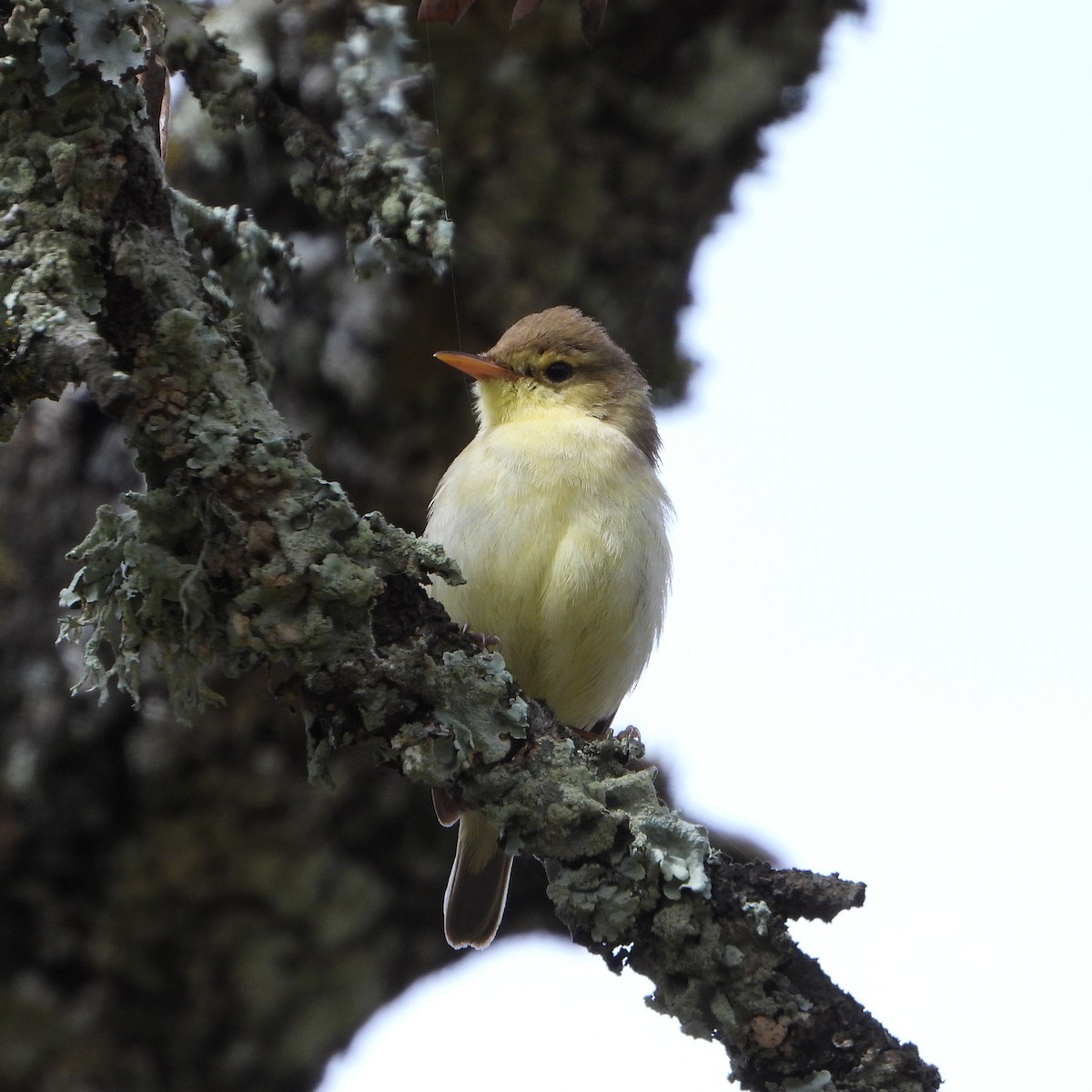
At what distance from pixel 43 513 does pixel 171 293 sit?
1605 mm

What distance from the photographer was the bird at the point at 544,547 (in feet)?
12.0

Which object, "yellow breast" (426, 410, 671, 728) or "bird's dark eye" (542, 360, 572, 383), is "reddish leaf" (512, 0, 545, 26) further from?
"bird's dark eye" (542, 360, 572, 383)

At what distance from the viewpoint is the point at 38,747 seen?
3.49 m

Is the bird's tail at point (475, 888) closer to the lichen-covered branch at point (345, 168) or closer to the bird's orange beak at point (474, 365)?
the bird's orange beak at point (474, 365)

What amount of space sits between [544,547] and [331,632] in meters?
1.61

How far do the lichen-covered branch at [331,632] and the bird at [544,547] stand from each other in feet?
4.56

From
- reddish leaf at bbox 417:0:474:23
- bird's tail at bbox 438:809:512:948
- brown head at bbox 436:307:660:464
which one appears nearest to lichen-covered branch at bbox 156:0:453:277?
brown head at bbox 436:307:660:464

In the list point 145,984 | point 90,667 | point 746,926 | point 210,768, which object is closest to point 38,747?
point 210,768

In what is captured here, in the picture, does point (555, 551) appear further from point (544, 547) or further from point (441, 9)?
point (441, 9)

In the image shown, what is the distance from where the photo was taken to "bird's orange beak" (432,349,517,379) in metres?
3.79

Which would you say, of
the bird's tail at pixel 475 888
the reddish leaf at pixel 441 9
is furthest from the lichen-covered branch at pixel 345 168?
the bird's tail at pixel 475 888

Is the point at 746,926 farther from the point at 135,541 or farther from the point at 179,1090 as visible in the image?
the point at 179,1090

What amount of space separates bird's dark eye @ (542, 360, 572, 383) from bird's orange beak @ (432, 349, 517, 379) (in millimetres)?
177

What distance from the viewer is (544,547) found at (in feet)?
12.0
